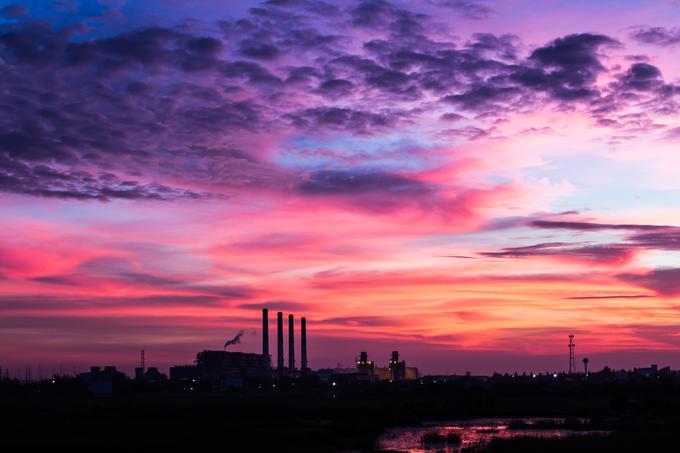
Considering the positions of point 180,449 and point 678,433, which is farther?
point 678,433

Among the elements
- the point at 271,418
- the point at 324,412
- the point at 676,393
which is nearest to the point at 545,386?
the point at 676,393

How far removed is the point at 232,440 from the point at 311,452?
10090 mm

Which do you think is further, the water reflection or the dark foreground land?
the water reflection

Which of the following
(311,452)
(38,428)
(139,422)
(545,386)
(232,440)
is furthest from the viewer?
(545,386)

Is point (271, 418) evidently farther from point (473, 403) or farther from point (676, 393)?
point (676, 393)

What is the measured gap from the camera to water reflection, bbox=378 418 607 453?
230 feet

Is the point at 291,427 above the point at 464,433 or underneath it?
above

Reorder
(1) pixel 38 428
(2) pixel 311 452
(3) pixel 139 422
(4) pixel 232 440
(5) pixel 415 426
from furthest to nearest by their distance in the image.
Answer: (5) pixel 415 426, (3) pixel 139 422, (1) pixel 38 428, (4) pixel 232 440, (2) pixel 311 452

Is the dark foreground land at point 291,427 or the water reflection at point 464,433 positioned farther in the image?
the water reflection at point 464,433

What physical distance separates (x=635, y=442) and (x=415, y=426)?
3424cm

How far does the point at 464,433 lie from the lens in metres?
83.4

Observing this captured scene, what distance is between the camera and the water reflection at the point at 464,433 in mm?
70000

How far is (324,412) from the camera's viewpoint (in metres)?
111

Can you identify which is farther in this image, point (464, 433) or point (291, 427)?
point (291, 427)
